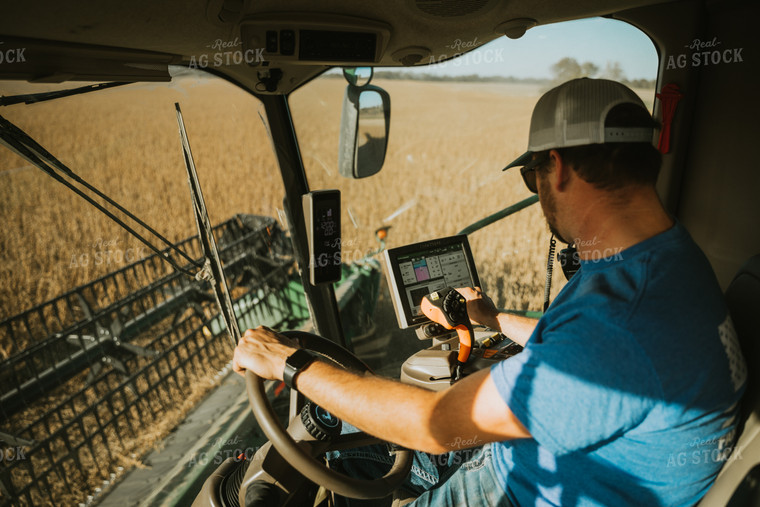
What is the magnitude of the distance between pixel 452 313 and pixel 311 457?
2.73ft

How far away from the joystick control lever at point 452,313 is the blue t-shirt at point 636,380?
69cm

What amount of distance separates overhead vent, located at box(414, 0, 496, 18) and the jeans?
60.5 inches

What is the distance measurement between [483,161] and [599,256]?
323 cm

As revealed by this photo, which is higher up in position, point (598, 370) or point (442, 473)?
point (598, 370)

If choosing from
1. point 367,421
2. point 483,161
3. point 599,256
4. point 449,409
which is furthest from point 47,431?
point 483,161

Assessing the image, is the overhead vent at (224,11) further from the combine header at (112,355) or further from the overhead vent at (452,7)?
the combine header at (112,355)

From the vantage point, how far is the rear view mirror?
225 centimetres

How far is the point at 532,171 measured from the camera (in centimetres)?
145

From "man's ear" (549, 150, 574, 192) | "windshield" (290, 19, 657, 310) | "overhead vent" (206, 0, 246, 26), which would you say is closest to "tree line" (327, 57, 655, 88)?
"windshield" (290, 19, 657, 310)

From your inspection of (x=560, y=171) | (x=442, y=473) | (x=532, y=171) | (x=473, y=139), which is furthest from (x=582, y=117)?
(x=473, y=139)

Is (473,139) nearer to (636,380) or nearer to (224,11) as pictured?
(224,11)

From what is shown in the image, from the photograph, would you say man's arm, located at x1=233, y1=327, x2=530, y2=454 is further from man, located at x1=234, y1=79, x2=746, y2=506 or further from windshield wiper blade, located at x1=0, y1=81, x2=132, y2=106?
windshield wiper blade, located at x1=0, y1=81, x2=132, y2=106

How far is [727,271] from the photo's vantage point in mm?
2281

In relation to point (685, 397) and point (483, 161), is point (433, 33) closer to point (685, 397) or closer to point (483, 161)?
point (685, 397)
